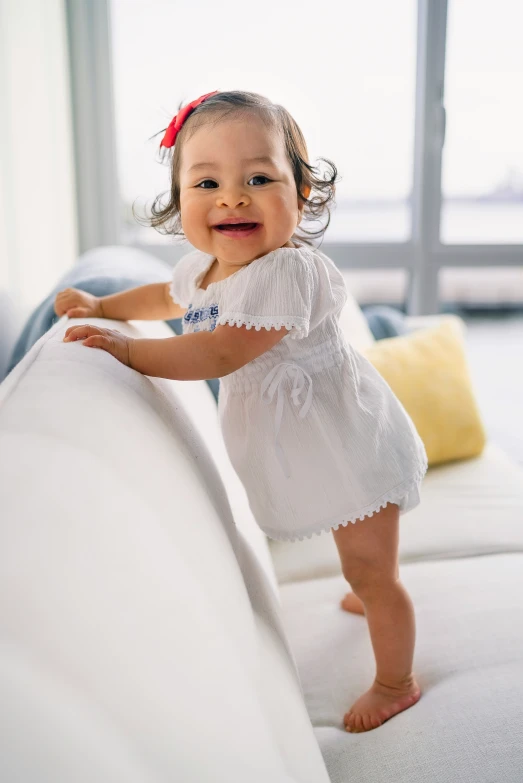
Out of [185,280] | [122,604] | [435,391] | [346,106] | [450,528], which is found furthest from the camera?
[346,106]

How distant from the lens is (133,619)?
1.63 feet

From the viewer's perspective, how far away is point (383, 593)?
3.75 feet

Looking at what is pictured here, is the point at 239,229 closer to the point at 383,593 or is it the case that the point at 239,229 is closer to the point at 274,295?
the point at 274,295

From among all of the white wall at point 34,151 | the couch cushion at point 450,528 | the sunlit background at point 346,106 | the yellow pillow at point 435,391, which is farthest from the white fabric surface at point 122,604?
the sunlit background at point 346,106

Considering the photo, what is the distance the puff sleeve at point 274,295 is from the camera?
0.97 meters

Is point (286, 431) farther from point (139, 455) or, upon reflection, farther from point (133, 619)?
point (133, 619)

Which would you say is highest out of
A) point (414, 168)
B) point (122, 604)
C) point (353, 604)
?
point (414, 168)

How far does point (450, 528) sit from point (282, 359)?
2.15ft

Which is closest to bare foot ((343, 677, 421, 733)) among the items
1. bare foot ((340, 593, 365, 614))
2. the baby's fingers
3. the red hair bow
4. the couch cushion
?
bare foot ((340, 593, 365, 614))

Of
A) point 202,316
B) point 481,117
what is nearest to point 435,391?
point 202,316

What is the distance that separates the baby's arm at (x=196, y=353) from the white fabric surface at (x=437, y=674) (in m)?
0.51

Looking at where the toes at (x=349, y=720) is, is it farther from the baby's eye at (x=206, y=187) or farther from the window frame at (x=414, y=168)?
the window frame at (x=414, y=168)

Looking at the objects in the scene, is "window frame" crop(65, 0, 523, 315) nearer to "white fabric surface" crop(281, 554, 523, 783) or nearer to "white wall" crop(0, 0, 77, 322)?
"white wall" crop(0, 0, 77, 322)

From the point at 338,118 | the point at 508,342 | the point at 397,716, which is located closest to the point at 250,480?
the point at 397,716
